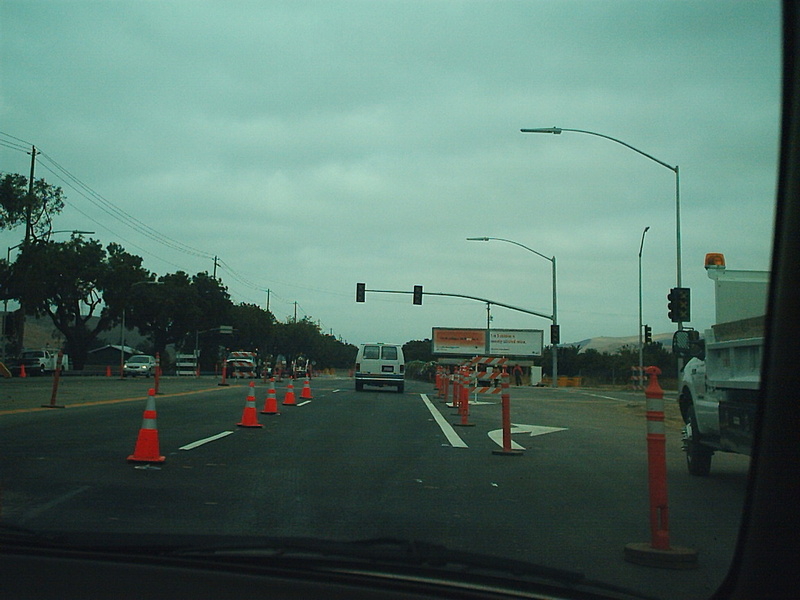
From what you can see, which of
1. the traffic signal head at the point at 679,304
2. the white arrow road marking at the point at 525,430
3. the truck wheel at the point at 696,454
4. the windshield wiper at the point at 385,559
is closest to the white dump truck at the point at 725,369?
the truck wheel at the point at 696,454

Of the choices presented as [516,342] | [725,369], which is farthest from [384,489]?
[516,342]

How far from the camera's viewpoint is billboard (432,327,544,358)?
96562mm

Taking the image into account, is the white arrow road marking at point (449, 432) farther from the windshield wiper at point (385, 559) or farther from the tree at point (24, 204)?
the tree at point (24, 204)

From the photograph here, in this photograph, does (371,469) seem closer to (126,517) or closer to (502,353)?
(126,517)

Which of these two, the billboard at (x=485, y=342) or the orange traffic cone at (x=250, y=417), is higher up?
the billboard at (x=485, y=342)

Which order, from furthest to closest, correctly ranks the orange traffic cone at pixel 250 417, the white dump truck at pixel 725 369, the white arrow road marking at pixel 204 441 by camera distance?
1. the orange traffic cone at pixel 250 417
2. the white arrow road marking at pixel 204 441
3. the white dump truck at pixel 725 369

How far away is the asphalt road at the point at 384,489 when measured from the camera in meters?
5.97

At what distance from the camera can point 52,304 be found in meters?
62.3

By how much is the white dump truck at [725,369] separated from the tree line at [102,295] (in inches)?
1588

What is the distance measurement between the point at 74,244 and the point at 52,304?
17.5 ft

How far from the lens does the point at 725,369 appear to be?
26.2ft

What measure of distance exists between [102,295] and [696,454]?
200 feet

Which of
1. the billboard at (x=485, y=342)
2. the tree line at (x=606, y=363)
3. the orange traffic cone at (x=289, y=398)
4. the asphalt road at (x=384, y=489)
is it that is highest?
the billboard at (x=485, y=342)

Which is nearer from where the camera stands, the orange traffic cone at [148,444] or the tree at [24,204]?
the orange traffic cone at [148,444]
